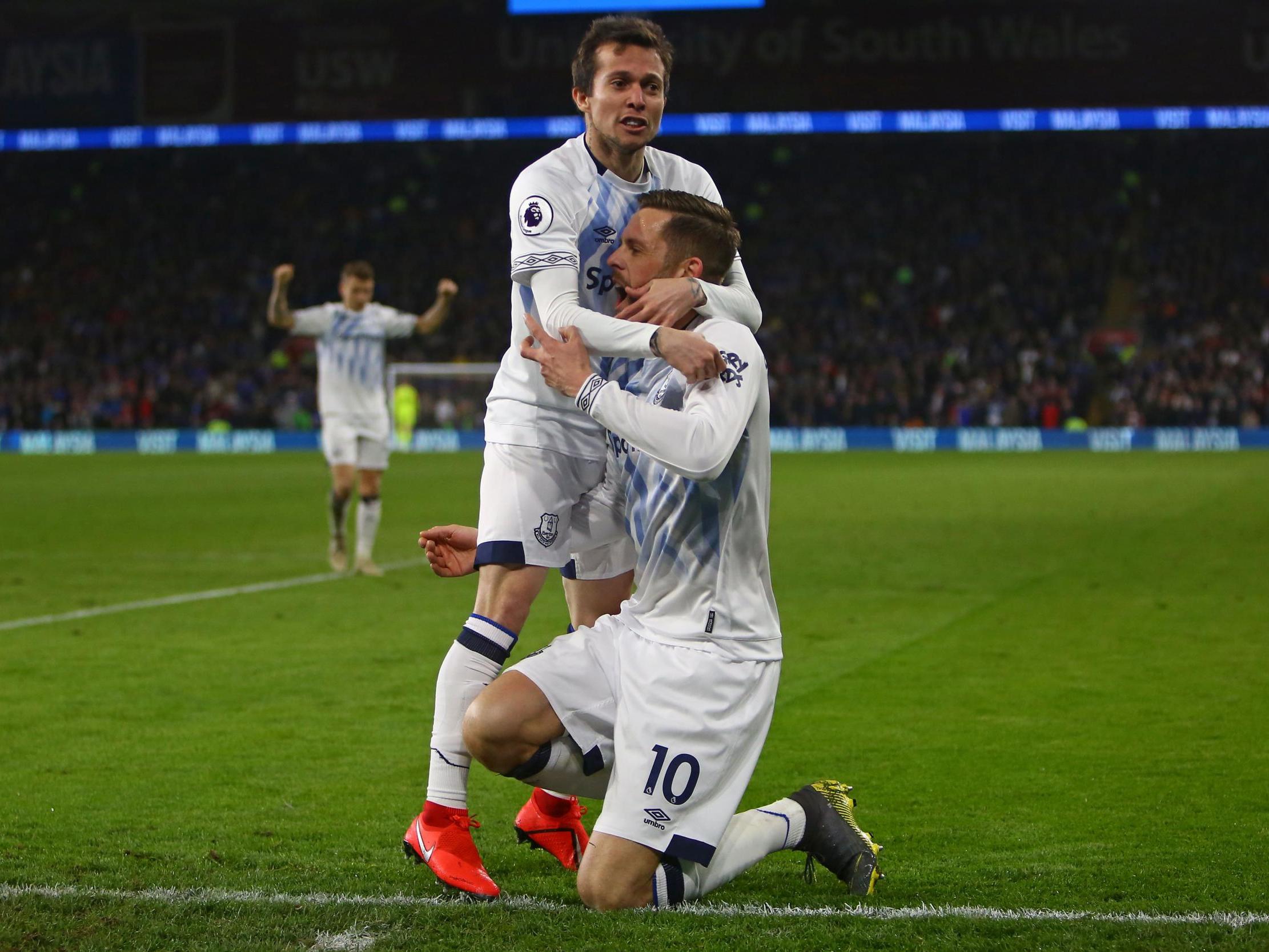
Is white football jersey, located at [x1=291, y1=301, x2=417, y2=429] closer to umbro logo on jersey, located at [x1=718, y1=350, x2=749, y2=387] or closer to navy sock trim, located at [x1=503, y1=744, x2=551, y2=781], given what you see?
navy sock trim, located at [x1=503, y1=744, x2=551, y2=781]

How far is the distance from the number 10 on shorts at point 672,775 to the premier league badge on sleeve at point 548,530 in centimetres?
88

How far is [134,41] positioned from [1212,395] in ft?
66.4

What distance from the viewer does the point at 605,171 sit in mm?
4516

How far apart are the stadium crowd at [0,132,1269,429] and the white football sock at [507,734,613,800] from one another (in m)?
27.2

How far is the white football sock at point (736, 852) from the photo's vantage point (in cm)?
367

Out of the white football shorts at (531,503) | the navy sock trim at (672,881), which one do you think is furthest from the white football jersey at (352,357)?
the navy sock trim at (672,881)

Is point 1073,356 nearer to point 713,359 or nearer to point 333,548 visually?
point 333,548

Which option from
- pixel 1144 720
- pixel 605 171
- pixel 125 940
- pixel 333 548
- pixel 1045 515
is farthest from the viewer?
pixel 1045 515

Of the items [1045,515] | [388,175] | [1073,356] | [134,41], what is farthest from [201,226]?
[1045,515]

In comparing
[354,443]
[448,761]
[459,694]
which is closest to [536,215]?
[459,694]

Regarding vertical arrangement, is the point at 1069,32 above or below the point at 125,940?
above

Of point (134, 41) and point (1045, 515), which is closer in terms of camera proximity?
point (1045, 515)

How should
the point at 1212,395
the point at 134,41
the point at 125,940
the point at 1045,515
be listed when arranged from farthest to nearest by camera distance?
the point at 1212,395, the point at 134,41, the point at 1045,515, the point at 125,940

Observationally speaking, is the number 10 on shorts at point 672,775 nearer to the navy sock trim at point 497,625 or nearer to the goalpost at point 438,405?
the navy sock trim at point 497,625
